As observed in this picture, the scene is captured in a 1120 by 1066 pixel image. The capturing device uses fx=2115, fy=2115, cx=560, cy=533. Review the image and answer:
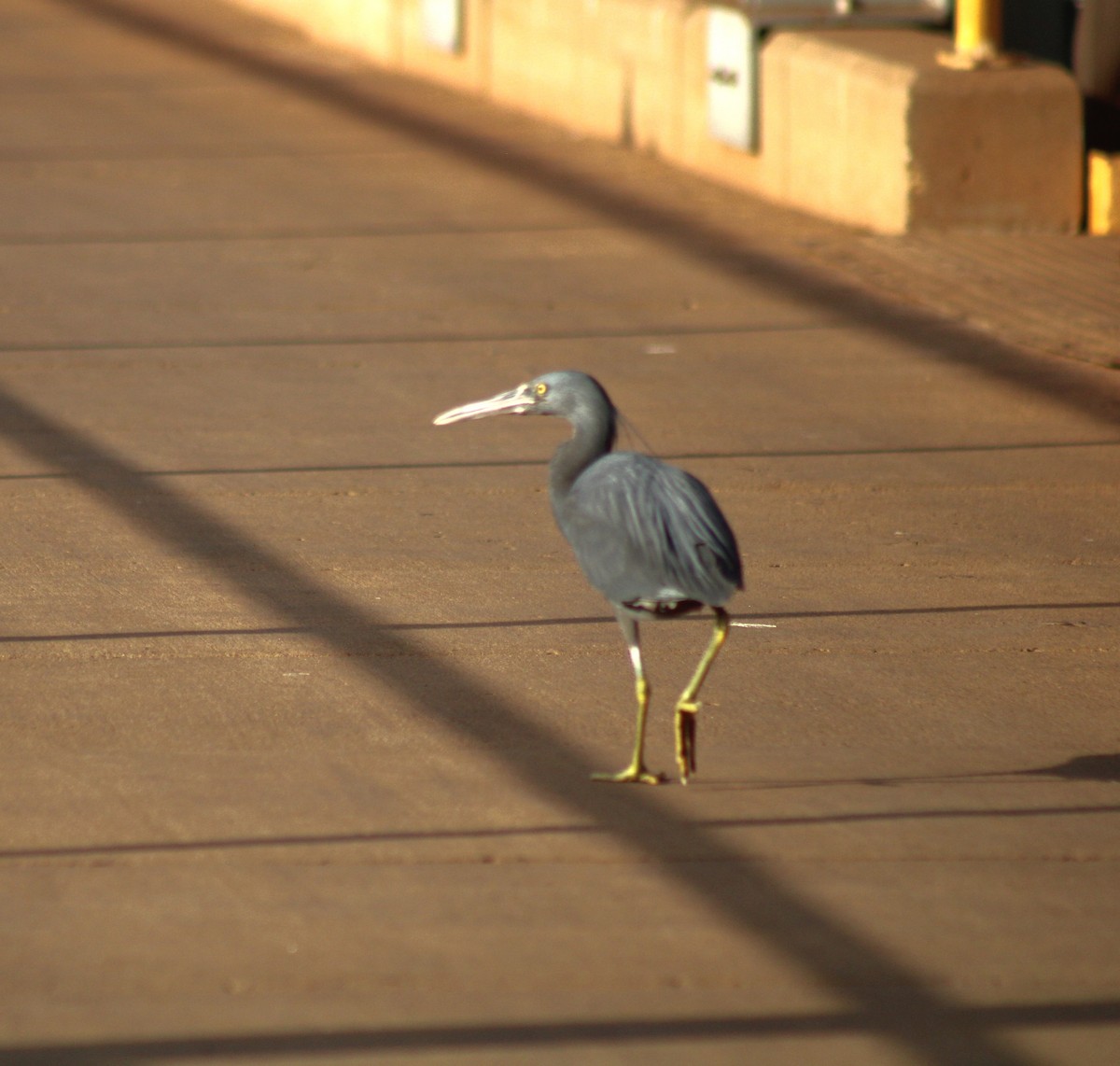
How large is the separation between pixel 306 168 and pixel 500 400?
34.7 ft

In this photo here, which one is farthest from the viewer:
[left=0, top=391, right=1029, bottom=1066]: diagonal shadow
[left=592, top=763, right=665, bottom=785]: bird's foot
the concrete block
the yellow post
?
the yellow post

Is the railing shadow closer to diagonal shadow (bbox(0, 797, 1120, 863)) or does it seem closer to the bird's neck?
the bird's neck

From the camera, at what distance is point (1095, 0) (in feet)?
45.1

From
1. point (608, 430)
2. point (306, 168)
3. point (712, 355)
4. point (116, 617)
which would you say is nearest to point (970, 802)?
point (608, 430)

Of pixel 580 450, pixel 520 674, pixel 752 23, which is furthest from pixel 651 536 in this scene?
pixel 752 23

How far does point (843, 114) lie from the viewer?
1347cm

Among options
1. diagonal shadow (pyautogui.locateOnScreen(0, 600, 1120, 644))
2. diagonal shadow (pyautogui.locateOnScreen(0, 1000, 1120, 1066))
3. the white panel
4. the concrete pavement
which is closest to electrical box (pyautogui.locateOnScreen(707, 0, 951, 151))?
the white panel

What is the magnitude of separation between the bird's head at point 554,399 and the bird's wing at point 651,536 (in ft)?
0.55

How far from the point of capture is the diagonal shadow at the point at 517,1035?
4332 millimetres

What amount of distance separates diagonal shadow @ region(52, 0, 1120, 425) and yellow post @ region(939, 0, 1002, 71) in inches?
65.1

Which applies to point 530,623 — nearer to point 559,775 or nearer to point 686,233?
point 559,775

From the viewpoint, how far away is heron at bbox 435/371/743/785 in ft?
17.7

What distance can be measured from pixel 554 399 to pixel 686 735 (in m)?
0.96

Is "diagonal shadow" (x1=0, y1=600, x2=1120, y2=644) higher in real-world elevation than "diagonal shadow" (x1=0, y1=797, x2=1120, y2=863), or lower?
lower
